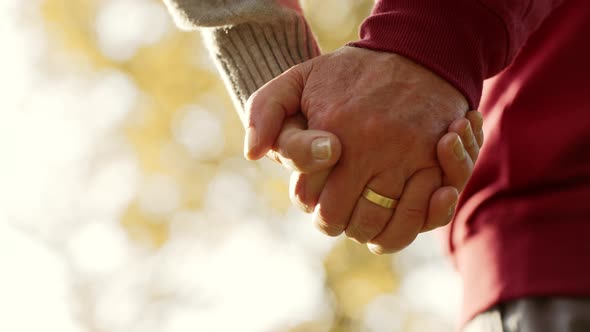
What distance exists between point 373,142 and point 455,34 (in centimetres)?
25

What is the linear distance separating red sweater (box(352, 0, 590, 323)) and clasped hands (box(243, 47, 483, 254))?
0.06 meters

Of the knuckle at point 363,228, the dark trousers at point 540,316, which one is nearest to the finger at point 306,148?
the knuckle at point 363,228

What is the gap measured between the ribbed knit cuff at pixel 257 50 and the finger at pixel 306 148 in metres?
0.31

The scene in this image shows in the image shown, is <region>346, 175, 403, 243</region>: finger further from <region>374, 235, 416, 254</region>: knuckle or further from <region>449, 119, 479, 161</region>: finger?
<region>449, 119, 479, 161</region>: finger

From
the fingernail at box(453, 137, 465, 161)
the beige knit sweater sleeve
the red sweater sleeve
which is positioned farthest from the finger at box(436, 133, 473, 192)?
the beige knit sweater sleeve

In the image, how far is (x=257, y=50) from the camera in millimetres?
1556

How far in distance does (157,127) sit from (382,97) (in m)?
7.69

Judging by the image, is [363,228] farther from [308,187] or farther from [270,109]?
[270,109]

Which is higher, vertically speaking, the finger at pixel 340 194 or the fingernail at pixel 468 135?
the fingernail at pixel 468 135

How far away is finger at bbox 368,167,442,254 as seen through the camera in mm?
1188

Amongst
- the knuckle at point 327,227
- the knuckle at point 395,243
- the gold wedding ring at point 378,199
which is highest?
the gold wedding ring at point 378,199

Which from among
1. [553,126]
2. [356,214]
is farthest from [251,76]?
[553,126]

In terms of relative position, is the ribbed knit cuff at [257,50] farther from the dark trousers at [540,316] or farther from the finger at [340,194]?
the dark trousers at [540,316]

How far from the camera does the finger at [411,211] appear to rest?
1188 millimetres
